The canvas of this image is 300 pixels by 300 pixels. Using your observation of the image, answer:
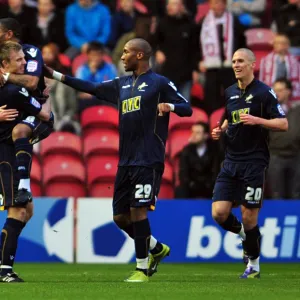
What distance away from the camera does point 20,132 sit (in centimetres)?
1032

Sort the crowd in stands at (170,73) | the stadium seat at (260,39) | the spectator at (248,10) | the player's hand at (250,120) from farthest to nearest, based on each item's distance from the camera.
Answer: the spectator at (248,10) < the stadium seat at (260,39) < the crowd in stands at (170,73) < the player's hand at (250,120)

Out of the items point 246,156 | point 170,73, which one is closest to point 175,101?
point 246,156

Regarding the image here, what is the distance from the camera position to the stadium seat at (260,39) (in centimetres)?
1880

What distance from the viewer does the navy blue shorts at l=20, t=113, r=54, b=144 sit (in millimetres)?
10500

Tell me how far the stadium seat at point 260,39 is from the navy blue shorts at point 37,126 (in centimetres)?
855

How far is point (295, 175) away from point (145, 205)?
5903 mm

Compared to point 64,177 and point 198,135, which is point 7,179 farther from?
point 64,177

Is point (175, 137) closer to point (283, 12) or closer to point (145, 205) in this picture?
point (283, 12)

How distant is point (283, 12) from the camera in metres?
18.7

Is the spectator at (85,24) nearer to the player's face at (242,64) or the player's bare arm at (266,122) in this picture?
the player's face at (242,64)

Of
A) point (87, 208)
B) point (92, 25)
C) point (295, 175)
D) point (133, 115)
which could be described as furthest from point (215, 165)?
point (133, 115)

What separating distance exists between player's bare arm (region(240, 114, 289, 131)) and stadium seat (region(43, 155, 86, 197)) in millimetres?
5861

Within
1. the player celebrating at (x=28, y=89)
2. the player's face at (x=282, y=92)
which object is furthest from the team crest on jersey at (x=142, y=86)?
the player's face at (x=282, y=92)

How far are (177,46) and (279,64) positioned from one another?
1.69m
